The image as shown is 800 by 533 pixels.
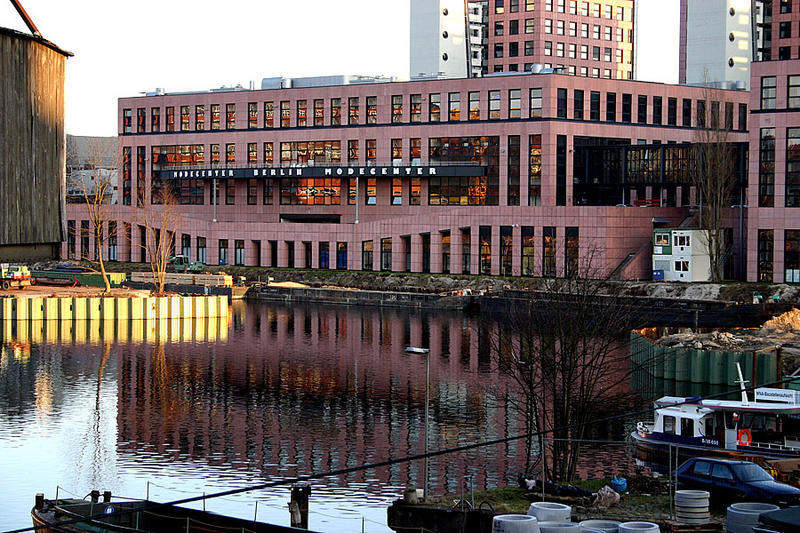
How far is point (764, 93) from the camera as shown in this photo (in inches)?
4919

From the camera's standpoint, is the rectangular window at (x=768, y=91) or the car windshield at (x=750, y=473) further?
the rectangular window at (x=768, y=91)

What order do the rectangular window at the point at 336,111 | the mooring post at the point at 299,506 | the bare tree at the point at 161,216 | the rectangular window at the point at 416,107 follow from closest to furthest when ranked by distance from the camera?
the mooring post at the point at 299,506
the rectangular window at the point at 416,107
the bare tree at the point at 161,216
the rectangular window at the point at 336,111

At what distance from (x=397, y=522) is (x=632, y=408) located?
33966mm

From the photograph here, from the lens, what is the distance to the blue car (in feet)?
133

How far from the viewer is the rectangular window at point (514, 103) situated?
5994 inches

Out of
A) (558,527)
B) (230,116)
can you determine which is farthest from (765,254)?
(558,527)

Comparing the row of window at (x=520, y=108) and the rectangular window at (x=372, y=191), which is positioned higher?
the row of window at (x=520, y=108)

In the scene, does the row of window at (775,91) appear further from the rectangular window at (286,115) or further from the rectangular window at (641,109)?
the rectangular window at (286,115)

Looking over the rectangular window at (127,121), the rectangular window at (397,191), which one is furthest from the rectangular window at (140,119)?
the rectangular window at (397,191)

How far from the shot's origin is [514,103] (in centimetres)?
15288

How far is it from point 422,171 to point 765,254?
49670 millimetres

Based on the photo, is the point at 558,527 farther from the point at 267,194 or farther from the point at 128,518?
the point at 267,194

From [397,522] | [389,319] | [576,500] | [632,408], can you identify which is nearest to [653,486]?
[576,500]

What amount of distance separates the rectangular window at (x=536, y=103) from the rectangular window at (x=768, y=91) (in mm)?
33218
